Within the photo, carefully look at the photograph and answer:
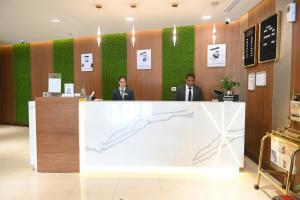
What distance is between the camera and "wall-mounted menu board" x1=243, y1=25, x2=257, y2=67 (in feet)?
15.1

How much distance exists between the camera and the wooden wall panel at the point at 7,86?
891cm

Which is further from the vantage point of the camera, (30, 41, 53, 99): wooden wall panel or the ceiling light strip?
(30, 41, 53, 99): wooden wall panel

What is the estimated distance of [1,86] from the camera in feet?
30.1

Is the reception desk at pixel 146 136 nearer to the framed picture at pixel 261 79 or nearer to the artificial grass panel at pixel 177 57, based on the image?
the framed picture at pixel 261 79

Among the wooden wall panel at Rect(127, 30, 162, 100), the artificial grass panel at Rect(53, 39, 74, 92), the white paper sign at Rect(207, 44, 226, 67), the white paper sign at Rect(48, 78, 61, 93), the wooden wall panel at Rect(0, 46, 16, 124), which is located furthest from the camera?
the wooden wall panel at Rect(0, 46, 16, 124)

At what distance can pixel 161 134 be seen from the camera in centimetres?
394

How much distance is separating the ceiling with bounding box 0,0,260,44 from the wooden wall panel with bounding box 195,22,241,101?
1.30 ft

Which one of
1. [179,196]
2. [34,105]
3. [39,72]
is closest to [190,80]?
[179,196]

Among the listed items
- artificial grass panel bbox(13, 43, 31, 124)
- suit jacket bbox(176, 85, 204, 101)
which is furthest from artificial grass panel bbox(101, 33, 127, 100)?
artificial grass panel bbox(13, 43, 31, 124)

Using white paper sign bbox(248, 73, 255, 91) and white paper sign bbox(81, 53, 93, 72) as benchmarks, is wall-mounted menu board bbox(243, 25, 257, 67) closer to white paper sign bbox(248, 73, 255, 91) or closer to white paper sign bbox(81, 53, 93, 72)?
white paper sign bbox(248, 73, 255, 91)

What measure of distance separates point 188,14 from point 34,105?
3.60 meters

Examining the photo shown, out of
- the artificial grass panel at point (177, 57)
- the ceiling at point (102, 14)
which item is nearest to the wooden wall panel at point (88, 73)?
the ceiling at point (102, 14)

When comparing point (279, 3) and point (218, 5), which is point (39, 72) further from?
point (279, 3)

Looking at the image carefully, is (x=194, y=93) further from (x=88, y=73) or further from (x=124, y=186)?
(x=88, y=73)
